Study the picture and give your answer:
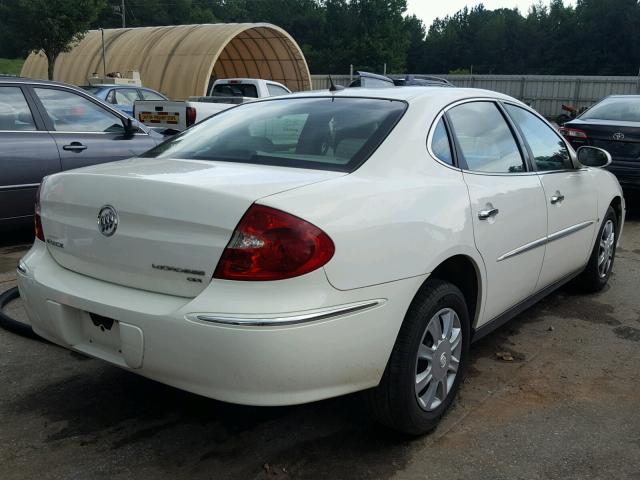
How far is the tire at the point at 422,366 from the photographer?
256cm

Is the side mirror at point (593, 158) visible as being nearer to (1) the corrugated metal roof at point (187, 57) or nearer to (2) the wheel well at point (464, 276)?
(2) the wheel well at point (464, 276)

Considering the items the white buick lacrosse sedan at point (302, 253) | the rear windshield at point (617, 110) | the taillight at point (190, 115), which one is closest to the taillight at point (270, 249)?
the white buick lacrosse sedan at point (302, 253)

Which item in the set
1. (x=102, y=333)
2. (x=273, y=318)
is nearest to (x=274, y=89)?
(x=102, y=333)

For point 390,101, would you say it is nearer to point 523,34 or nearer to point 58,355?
point 58,355

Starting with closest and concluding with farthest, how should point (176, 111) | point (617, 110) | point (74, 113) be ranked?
point (74, 113) → point (617, 110) → point (176, 111)

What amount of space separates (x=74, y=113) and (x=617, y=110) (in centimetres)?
681

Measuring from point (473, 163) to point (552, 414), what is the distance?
1.29 m

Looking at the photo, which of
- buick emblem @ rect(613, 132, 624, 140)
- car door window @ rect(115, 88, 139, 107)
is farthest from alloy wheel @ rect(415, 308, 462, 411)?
car door window @ rect(115, 88, 139, 107)

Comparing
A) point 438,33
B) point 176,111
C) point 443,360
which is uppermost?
point 438,33

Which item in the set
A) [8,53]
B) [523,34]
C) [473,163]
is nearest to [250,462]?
[473,163]

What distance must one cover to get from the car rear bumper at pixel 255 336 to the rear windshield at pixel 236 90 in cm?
1241

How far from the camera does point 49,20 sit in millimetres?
23484

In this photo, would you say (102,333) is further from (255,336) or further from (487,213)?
(487,213)

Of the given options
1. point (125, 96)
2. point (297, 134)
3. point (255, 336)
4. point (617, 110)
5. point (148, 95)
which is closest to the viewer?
point (255, 336)
